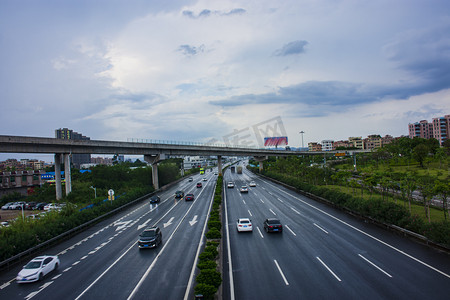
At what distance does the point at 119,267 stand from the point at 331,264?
14115 millimetres

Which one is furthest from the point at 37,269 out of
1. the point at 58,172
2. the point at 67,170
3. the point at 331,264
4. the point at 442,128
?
the point at 442,128

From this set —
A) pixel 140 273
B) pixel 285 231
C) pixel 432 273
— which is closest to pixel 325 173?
pixel 285 231

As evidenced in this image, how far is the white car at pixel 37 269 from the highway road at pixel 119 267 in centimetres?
36

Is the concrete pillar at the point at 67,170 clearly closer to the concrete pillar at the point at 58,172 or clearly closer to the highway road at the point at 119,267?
the concrete pillar at the point at 58,172

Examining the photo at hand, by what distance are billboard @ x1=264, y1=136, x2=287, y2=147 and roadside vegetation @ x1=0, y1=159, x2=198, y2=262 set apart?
59561mm

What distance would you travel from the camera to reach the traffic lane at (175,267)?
14258 millimetres

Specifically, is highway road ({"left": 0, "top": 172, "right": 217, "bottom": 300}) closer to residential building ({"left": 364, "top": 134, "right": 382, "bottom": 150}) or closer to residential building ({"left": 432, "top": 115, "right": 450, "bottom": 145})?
residential building ({"left": 432, "top": 115, "right": 450, "bottom": 145})

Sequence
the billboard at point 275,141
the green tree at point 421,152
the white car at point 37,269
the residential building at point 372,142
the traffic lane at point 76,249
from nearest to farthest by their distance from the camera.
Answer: the traffic lane at point 76,249 < the white car at point 37,269 < the green tree at point 421,152 < the billboard at point 275,141 < the residential building at point 372,142

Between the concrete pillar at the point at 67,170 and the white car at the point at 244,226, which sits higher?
the concrete pillar at the point at 67,170

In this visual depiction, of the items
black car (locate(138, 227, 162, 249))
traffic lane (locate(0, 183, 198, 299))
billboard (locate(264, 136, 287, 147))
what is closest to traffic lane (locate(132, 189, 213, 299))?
black car (locate(138, 227, 162, 249))

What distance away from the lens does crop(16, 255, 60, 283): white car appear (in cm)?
1647

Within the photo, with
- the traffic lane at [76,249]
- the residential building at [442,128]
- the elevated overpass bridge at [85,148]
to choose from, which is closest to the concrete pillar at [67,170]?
the elevated overpass bridge at [85,148]

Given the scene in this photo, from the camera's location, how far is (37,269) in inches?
664

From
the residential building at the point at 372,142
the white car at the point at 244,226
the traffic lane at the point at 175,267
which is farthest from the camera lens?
the residential building at the point at 372,142
